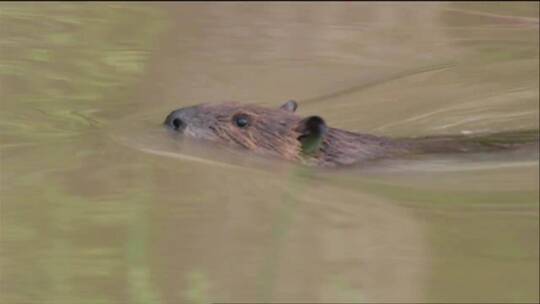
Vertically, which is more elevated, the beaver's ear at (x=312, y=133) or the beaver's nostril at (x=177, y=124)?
the beaver's nostril at (x=177, y=124)

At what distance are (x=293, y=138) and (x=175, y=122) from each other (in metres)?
0.48

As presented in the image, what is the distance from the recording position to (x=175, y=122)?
17.3ft

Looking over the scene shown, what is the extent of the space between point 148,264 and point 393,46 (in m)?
3.44

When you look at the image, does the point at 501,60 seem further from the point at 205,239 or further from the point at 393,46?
the point at 205,239

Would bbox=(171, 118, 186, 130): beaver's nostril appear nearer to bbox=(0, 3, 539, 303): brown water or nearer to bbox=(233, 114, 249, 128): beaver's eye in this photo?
bbox=(0, 3, 539, 303): brown water

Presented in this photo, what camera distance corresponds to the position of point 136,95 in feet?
19.0

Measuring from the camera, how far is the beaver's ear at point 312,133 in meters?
5.07

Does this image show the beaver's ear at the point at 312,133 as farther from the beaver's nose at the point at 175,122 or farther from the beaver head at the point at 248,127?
the beaver's nose at the point at 175,122

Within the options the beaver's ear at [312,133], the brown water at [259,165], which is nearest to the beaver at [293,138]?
the beaver's ear at [312,133]

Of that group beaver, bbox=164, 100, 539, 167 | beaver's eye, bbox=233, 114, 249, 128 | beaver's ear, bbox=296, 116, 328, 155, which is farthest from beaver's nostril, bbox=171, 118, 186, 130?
beaver's ear, bbox=296, 116, 328, 155

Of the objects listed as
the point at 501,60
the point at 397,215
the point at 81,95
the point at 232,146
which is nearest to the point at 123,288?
the point at 397,215

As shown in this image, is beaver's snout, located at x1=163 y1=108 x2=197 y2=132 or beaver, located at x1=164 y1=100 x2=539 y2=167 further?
beaver's snout, located at x1=163 y1=108 x2=197 y2=132

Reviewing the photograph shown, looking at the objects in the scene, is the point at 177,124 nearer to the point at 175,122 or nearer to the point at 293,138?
the point at 175,122

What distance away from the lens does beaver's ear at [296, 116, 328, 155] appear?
5.07 metres
